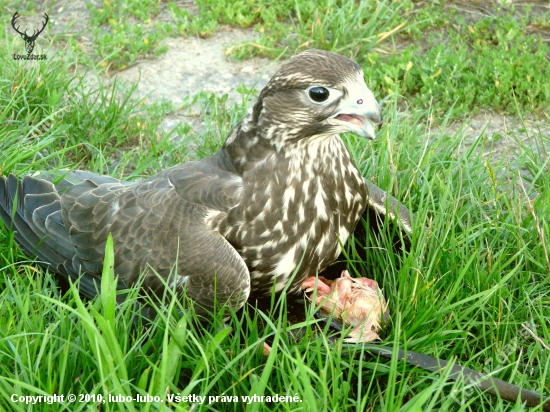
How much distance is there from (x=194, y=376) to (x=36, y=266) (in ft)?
4.76

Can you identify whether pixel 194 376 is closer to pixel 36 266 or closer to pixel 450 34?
pixel 36 266

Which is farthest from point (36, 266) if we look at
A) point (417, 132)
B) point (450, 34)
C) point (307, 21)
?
point (450, 34)

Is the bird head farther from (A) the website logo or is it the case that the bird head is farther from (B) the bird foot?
(A) the website logo

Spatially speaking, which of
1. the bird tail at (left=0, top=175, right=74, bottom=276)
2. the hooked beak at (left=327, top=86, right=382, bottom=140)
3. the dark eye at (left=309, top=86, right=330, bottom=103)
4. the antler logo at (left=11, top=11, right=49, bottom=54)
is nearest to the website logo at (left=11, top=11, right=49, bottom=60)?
the antler logo at (left=11, top=11, right=49, bottom=54)

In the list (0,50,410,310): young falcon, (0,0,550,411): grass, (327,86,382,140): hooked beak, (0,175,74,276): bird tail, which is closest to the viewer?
(0,0,550,411): grass

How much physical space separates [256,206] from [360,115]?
64 cm

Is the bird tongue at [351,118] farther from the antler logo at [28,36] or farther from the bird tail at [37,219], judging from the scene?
the antler logo at [28,36]

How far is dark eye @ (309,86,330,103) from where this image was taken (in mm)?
3031

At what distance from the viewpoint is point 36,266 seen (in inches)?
146

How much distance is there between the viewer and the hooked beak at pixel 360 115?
295 centimetres

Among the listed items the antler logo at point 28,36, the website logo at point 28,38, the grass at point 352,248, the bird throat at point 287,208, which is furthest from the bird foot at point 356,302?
the antler logo at point 28,36

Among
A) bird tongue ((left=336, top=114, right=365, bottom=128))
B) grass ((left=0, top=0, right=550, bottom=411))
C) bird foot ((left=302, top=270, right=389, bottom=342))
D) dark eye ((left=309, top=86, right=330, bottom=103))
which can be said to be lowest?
bird foot ((left=302, top=270, right=389, bottom=342))

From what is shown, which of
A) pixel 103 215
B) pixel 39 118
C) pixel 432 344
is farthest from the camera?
pixel 39 118

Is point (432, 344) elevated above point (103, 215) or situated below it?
below
